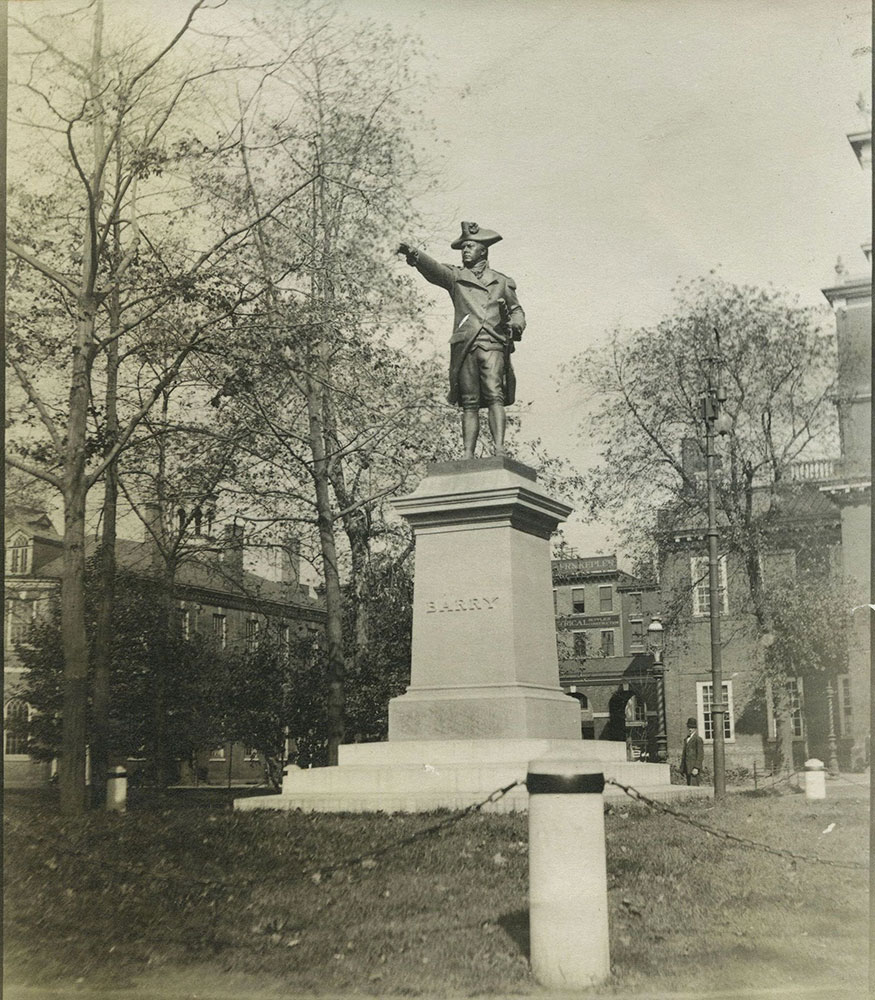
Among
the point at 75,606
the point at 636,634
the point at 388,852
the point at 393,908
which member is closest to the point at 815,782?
the point at 388,852

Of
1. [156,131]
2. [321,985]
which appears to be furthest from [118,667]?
[321,985]

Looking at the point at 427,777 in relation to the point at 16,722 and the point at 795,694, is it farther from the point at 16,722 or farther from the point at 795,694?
the point at 795,694

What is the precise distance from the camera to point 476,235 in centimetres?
1323

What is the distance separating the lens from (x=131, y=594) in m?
25.0

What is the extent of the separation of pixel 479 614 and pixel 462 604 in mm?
223

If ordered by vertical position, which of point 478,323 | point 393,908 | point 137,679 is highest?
point 478,323

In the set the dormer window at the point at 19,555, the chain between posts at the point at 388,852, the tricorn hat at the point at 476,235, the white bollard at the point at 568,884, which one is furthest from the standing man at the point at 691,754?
the white bollard at the point at 568,884

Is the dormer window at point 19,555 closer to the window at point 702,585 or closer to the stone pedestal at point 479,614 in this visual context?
the stone pedestal at point 479,614

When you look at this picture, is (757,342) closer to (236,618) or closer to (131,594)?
(131,594)

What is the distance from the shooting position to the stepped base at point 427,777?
10.3m

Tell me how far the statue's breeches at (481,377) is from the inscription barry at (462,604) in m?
2.36

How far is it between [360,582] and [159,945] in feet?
57.5

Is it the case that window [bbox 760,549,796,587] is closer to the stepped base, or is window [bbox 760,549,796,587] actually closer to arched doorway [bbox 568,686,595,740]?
the stepped base

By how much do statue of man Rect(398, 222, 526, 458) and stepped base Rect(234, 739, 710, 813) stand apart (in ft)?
11.3
